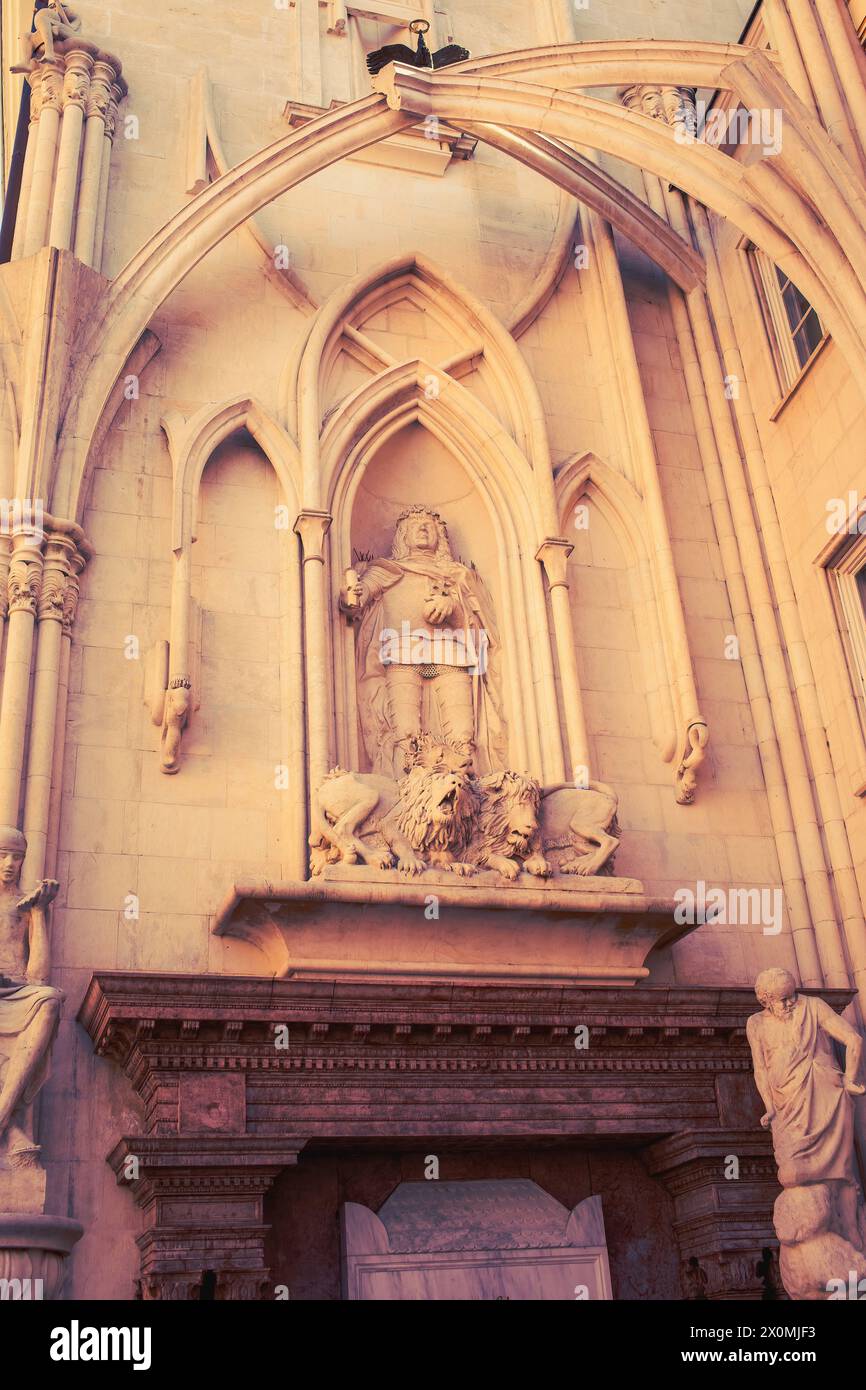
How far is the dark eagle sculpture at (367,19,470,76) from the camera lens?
13703mm

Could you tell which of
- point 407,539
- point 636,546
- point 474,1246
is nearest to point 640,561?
point 636,546

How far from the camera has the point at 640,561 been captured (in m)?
13.2

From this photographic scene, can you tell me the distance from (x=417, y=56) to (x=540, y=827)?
7.53 meters

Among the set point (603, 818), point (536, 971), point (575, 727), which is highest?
point (575, 727)

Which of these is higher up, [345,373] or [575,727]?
[345,373]

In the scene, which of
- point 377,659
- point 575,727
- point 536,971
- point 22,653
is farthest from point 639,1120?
point 22,653

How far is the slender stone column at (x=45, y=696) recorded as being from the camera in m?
10.1

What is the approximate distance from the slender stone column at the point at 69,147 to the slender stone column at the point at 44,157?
73 mm

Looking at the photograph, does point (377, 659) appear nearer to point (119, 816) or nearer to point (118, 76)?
point (119, 816)

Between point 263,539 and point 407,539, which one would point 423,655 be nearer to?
point 407,539

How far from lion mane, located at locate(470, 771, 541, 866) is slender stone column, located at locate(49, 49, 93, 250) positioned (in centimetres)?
586

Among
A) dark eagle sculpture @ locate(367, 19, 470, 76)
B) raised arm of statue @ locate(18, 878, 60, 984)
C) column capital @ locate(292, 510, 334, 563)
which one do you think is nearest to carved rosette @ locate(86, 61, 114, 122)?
dark eagle sculpture @ locate(367, 19, 470, 76)

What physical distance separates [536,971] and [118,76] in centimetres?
928

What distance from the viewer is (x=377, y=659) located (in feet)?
40.2
